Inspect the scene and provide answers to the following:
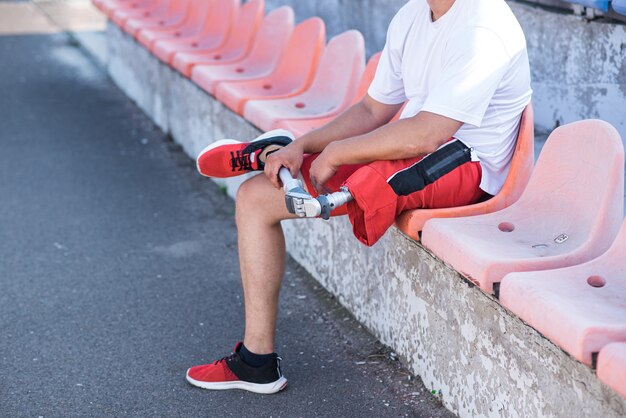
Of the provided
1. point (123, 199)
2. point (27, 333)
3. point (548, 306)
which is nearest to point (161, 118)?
point (123, 199)

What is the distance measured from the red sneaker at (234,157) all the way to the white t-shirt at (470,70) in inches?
18.9

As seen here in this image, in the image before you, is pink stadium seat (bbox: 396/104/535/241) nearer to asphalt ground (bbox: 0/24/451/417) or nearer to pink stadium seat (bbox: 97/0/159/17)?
asphalt ground (bbox: 0/24/451/417)

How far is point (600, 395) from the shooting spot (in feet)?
7.48

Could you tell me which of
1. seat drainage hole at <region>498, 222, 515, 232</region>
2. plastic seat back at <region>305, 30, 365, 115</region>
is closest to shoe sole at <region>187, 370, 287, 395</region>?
seat drainage hole at <region>498, 222, 515, 232</region>

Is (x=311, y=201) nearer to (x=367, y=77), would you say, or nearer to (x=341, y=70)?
(x=367, y=77)

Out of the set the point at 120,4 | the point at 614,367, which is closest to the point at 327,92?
the point at 614,367

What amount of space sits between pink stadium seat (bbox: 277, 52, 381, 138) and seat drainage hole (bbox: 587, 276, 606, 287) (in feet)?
5.41

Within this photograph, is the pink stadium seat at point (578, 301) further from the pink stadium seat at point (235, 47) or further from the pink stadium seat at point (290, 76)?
the pink stadium seat at point (235, 47)

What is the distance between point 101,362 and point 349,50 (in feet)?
6.01

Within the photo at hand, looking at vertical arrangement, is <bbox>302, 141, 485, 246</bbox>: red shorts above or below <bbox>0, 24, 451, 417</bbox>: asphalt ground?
above

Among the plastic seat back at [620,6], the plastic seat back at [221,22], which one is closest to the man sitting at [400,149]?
the plastic seat back at [620,6]

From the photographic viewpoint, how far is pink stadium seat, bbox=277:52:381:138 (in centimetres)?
404

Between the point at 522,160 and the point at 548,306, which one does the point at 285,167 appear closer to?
the point at 522,160

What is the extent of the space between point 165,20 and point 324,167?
15.5ft
